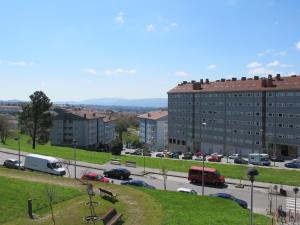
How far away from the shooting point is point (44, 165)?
43500mm

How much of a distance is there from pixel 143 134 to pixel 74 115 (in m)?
34.2

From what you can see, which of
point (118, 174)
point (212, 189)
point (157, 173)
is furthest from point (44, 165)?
point (212, 189)

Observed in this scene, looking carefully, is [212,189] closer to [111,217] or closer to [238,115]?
[111,217]

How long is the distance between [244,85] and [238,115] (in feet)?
24.1

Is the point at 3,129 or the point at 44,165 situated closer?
the point at 44,165

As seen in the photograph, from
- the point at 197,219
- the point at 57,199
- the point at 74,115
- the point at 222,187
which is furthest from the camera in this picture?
the point at 74,115

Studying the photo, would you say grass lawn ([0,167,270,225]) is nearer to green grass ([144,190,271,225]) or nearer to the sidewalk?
green grass ([144,190,271,225])

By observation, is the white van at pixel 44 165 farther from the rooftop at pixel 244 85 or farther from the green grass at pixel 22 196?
the rooftop at pixel 244 85

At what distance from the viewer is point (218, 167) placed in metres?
59.1

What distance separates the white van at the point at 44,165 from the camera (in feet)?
142

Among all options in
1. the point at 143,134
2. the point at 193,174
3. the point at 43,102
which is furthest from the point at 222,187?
the point at 143,134

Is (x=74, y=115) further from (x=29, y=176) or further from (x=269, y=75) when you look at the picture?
(x=29, y=176)

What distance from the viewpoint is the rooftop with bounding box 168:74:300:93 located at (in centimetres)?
8425

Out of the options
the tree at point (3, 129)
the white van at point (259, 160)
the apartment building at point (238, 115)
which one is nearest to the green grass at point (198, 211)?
the white van at point (259, 160)
